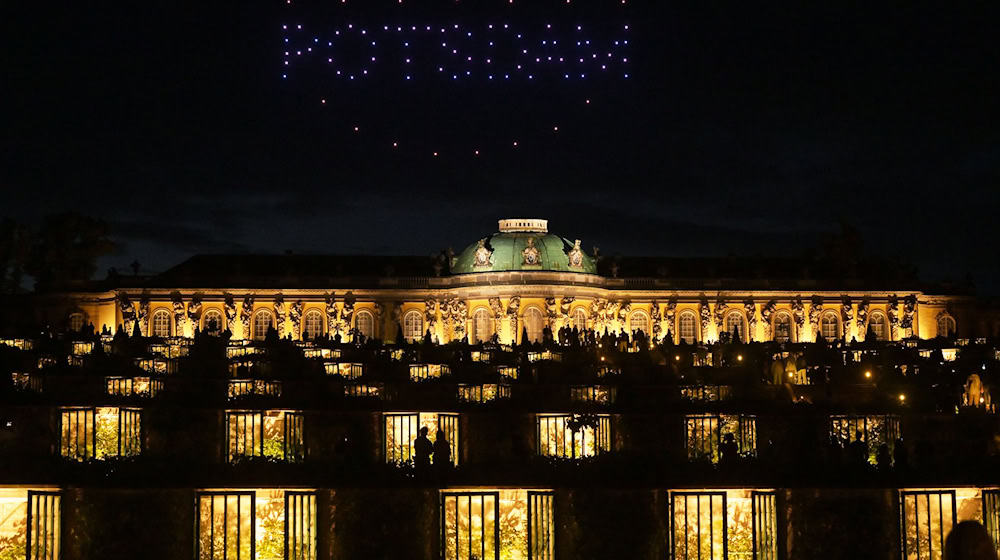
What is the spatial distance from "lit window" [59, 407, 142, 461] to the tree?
61.8 m

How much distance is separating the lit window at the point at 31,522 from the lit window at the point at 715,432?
12.8 m

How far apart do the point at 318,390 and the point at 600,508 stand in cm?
834

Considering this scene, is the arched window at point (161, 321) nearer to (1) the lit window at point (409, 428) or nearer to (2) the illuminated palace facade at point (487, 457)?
(2) the illuminated palace facade at point (487, 457)

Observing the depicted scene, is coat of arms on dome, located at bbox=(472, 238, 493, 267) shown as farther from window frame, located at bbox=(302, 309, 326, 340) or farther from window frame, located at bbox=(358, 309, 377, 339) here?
window frame, located at bbox=(302, 309, 326, 340)

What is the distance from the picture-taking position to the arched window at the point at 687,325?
89.4m

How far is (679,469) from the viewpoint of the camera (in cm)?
2645

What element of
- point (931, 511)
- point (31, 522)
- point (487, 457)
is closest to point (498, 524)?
point (487, 457)

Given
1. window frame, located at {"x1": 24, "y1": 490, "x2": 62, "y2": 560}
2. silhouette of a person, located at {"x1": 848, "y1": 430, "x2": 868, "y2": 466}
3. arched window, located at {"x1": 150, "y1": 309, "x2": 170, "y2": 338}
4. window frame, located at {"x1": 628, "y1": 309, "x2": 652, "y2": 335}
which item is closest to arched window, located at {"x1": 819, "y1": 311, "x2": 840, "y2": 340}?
window frame, located at {"x1": 628, "y1": 309, "x2": 652, "y2": 335}

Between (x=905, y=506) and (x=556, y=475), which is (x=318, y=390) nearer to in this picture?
(x=556, y=475)

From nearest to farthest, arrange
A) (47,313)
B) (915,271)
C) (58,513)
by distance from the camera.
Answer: (58,513) → (47,313) → (915,271)

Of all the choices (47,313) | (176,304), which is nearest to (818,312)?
(176,304)

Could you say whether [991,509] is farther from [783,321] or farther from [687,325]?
[783,321]

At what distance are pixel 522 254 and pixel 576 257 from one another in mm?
3553

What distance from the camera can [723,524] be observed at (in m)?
25.9
